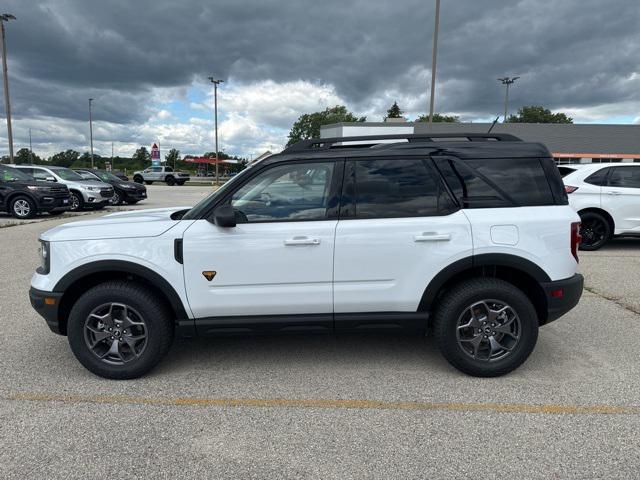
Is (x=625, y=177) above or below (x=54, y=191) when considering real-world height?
above

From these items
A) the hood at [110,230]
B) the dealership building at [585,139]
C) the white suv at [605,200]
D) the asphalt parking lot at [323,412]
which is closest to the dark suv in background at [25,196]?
the asphalt parking lot at [323,412]

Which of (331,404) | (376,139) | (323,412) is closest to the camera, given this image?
(323,412)

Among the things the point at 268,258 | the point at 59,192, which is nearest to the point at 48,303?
the point at 268,258

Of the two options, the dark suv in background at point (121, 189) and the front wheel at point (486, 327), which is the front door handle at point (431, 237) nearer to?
the front wheel at point (486, 327)

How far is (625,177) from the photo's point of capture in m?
8.56

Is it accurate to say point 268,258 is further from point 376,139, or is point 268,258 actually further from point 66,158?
point 66,158

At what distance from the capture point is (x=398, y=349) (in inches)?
163

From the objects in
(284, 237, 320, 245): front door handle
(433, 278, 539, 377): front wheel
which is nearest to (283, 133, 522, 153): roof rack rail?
(284, 237, 320, 245): front door handle

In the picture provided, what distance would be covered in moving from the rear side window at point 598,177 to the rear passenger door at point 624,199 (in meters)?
0.09

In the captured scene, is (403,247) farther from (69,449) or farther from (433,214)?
(69,449)

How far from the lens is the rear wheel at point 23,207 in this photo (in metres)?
14.1

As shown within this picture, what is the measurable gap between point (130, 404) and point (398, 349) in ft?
7.28

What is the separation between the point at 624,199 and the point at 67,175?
1746 cm

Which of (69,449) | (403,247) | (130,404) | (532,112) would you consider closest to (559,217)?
(403,247)
